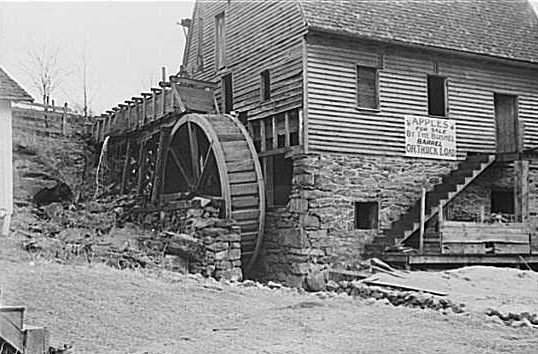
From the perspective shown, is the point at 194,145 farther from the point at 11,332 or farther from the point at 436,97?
the point at 11,332

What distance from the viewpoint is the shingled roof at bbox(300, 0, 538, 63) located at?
15984 mm

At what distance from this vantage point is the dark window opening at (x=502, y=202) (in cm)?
1841

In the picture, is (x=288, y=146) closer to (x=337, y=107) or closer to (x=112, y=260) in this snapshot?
(x=337, y=107)

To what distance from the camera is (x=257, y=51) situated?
17719 mm

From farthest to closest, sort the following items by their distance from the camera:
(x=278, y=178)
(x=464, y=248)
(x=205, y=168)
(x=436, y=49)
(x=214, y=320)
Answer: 1. (x=278, y=178)
2. (x=205, y=168)
3. (x=436, y=49)
4. (x=464, y=248)
5. (x=214, y=320)

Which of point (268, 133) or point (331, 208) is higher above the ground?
point (268, 133)

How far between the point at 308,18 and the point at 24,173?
10138 mm

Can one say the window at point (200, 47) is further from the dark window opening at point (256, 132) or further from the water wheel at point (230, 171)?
the dark window opening at point (256, 132)

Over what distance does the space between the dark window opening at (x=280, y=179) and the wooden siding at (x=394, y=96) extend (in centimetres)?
180

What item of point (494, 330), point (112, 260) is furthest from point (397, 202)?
point (494, 330)

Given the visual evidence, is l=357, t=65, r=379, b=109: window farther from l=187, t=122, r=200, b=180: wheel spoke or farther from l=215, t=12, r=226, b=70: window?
l=215, t=12, r=226, b=70: window

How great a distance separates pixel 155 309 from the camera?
8.42 m

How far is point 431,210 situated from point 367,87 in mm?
3171

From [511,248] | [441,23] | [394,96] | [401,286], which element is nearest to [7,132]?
[394,96]
